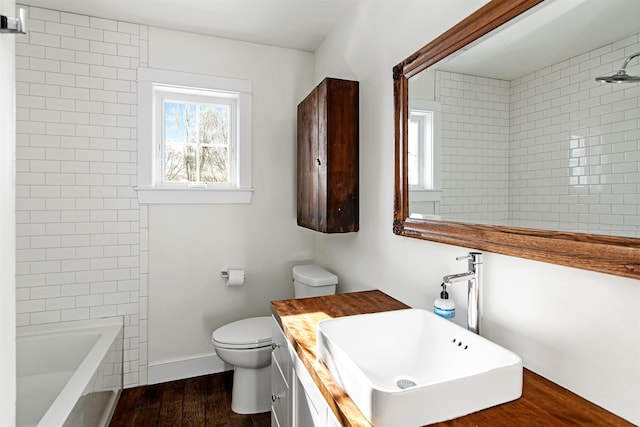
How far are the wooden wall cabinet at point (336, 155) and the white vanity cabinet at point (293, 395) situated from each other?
0.74 m

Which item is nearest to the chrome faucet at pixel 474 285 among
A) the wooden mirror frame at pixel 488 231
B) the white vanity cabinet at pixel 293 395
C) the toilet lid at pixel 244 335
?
the wooden mirror frame at pixel 488 231

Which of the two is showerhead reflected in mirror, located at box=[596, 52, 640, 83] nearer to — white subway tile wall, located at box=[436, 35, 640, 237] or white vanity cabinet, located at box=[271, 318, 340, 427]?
white subway tile wall, located at box=[436, 35, 640, 237]

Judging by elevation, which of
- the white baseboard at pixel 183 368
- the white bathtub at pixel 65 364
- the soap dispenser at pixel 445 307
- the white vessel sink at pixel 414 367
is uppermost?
the soap dispenser at pixel 445 307

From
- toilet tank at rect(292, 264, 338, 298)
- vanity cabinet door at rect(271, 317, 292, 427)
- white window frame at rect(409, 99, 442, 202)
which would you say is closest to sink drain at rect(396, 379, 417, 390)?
vanity cabinet door at rect(271, 317, 292, 427)

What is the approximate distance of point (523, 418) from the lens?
854mm

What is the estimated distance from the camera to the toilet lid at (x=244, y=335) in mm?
2109

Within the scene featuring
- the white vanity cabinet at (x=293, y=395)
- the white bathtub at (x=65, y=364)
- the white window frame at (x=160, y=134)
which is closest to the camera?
the white vanity cabinet at (x=293, y=395)

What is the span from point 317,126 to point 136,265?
1575 mm

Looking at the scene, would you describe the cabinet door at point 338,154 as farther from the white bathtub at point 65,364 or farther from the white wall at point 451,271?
the white bathtub at point 65,364

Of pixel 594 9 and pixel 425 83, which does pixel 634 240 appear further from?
pixel 425 83

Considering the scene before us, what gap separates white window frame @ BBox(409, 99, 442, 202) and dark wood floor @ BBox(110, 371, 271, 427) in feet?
5.27

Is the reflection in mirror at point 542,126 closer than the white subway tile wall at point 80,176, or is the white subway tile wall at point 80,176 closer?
the reflection in mirror at point 542,126

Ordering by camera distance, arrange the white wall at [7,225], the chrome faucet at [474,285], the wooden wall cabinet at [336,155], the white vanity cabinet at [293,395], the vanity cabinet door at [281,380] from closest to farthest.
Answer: the white wall at [7,225] < the white vanity cabinet at [293,395] < the chrome faucet at [474,285] < the vanity cabinet door at [281,380] < the wooden wall cabinet at [336,155]

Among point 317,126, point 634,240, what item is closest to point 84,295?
point 317,126
